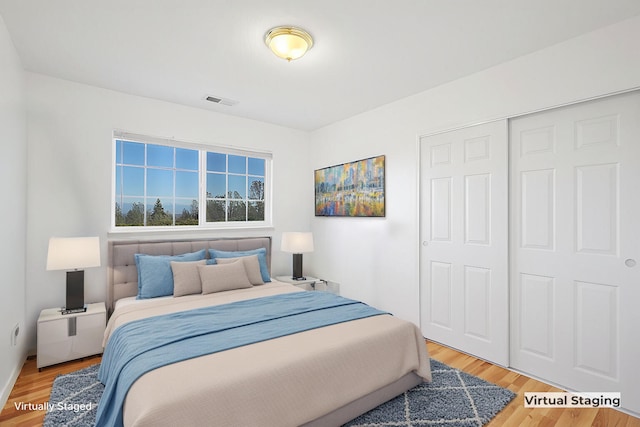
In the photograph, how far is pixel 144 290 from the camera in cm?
301

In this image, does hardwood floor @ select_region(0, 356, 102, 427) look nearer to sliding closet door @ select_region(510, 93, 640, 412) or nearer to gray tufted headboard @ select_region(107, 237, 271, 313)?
gray tufted headboard @ select_region(107, 237, 271, 313)

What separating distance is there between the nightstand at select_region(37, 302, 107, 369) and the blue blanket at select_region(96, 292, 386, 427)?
1.78ft

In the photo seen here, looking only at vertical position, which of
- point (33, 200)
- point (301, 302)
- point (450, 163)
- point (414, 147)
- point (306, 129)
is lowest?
point (301, 302)

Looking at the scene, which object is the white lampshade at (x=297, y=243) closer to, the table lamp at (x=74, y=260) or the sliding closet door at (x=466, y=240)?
the sliding closet door at (x=466, y=240)

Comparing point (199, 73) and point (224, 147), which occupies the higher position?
point (199, 73)

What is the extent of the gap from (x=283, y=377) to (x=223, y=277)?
170 cm

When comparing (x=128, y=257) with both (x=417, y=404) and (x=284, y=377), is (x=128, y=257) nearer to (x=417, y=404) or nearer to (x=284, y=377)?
(x=284, y=377)

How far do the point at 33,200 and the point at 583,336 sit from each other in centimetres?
469

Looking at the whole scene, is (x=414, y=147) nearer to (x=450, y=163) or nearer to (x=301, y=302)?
(x=450, y=163)

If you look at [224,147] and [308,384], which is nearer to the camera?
[308,384]

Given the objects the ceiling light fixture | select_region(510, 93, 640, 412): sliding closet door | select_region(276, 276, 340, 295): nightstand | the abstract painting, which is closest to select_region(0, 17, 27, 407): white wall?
the ceiling light fixture

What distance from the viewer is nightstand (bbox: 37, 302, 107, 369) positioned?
2572 millimetres

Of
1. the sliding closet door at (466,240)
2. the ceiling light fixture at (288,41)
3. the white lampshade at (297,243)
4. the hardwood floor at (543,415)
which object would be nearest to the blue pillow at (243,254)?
the white lampshade at (297,243)

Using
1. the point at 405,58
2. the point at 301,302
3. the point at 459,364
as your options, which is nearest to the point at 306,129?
the point at 405,58
